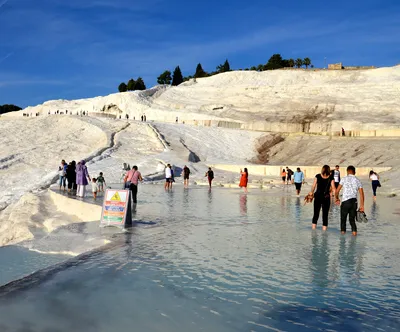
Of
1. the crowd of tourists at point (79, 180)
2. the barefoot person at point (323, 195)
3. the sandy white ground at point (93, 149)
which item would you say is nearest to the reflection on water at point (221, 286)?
the barefoot person at point (323, 195)

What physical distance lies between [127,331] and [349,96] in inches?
2835

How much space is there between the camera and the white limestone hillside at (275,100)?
6450 cm

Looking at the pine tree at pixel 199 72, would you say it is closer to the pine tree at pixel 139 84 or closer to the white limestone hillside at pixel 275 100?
the pine tree at pixel 139 84

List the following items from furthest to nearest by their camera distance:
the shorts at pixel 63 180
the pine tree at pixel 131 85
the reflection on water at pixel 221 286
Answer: the pine tree at pixel 131 85 → the shorts at pixel 63 180 → the reflection on water at pixel 221 286

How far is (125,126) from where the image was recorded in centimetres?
4584

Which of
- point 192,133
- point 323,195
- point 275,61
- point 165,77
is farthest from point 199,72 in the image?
point 323,195

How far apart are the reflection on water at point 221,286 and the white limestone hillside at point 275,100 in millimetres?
51157

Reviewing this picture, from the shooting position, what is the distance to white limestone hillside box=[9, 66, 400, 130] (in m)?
64.5

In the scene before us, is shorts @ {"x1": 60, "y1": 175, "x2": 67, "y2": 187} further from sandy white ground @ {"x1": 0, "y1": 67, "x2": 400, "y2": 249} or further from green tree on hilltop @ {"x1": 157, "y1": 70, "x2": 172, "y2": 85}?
green tree on hilltop @ {"x1": 157, "y1": 70, "x2": 172, "y2": 85}

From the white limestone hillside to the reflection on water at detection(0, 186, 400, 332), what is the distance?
2014 inches

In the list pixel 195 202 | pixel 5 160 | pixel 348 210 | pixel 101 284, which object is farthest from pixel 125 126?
pixel 101 284

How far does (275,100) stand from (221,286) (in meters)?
69.5

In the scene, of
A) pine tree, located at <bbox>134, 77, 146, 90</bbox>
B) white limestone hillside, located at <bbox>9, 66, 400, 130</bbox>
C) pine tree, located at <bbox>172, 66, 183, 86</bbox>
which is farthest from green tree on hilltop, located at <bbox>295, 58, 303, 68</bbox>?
pine tree, located at <bbox>134, 77, 146, 90</bbox>

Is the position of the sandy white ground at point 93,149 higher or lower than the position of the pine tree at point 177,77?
lower
